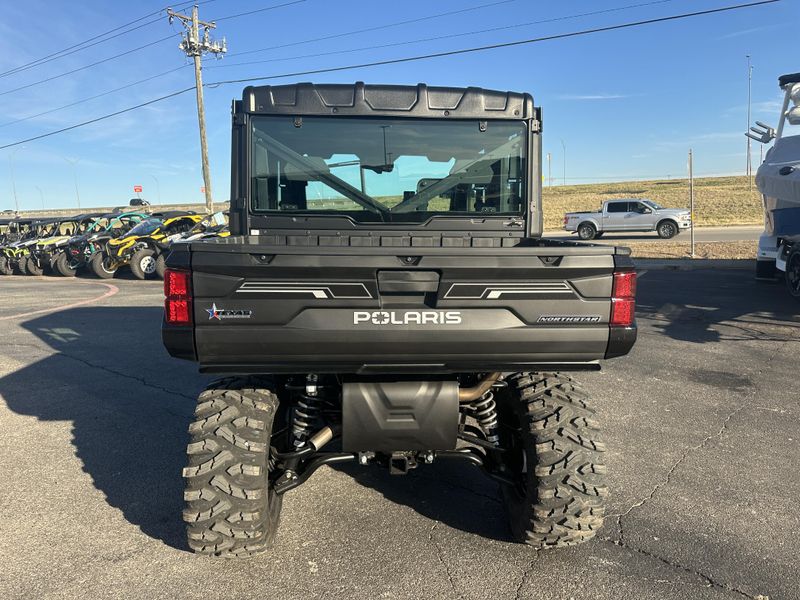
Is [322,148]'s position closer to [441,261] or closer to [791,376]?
[441,261]

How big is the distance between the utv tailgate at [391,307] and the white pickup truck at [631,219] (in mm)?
26510

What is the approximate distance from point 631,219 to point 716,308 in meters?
18.9

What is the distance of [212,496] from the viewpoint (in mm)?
2730

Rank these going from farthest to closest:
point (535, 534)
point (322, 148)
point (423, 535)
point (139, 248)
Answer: point (139, 248) < point (322, 148) < point (423, 535) < point (535, 534)

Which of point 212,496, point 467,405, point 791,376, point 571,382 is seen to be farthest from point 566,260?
point 791,376

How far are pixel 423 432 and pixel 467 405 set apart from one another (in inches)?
21.9

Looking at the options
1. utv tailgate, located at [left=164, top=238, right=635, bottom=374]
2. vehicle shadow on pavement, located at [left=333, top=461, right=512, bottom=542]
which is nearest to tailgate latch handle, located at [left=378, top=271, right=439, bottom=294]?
utv tailgate, located at [left=164, top=238, right=635, bottom=374]

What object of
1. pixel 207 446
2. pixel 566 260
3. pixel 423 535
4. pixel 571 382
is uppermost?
pixel 566 260

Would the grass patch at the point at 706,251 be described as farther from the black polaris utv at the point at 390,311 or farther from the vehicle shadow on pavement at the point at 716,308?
the black polaris utv at the point at 390,311

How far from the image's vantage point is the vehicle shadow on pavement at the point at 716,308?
8031mm

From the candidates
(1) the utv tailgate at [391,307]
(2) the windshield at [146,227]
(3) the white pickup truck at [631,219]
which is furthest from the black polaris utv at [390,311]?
(3) the white pickup truck at [631,219]

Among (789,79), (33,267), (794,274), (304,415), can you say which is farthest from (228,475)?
(33,267)

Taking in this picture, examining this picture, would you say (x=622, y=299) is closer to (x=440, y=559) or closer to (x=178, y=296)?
(x=440, y=559)

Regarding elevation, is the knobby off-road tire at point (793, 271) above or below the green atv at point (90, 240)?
below
